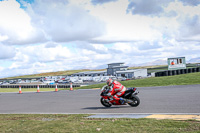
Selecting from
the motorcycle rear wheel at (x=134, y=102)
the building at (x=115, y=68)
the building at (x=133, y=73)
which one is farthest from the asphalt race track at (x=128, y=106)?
the building at (x=115, y=68)

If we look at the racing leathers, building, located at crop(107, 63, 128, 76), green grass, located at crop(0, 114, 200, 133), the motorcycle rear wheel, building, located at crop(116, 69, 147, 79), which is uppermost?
building, located at crop(107, 63, 128, 76)

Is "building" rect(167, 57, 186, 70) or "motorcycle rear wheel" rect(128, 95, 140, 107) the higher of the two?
"building" rect(167, 57, 186, 70)

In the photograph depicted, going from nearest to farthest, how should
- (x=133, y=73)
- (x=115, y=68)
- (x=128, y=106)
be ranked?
(x=128, y=106), (x=133, y=73), (x=115, y=68)

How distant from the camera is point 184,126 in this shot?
7.77m

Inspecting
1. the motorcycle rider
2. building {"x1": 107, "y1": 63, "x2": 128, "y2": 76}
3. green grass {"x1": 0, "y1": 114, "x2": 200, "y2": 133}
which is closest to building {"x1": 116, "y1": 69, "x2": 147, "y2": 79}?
building {"x1": 107, "y1": 63, "x2": 128, "y2": 76}

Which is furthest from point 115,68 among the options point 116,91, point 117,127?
point 117,127

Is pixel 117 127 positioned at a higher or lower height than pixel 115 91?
lower

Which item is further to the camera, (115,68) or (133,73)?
(115,68)

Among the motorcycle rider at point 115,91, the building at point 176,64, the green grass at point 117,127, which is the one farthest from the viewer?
the building at point 176,64

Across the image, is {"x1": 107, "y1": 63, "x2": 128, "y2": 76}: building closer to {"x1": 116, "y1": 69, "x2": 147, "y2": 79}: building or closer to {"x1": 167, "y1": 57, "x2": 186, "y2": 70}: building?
{"x1": 116, "y1": 69, "x2": 147, "y2": 79}: building

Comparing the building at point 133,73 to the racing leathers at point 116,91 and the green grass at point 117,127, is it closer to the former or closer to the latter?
the racing leathers at point 116,91

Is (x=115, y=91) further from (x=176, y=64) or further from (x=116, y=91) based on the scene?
(x=176, y=64)

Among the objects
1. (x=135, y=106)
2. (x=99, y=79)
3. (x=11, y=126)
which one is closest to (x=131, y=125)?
(x=11, y=126)

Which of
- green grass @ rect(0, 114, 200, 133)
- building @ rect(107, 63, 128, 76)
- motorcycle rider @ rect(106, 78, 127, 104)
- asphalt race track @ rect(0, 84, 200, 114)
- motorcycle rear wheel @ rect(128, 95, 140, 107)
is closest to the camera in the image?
green grass @ rect(0, 114, 200, 133)
